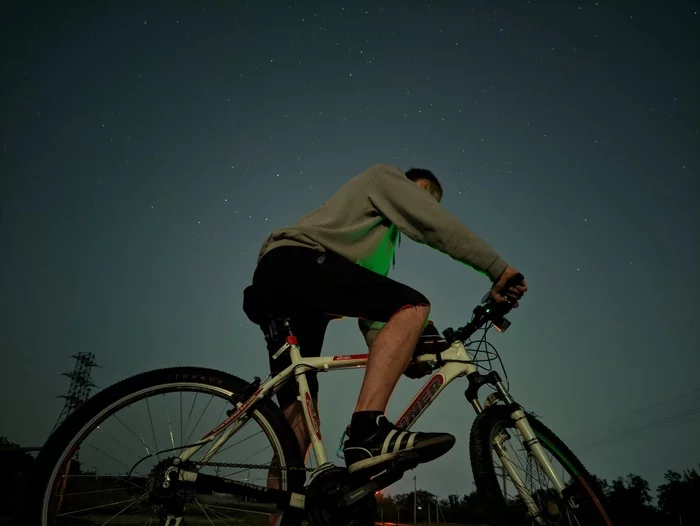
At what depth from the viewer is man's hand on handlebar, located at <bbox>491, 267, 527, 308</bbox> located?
232 centimetres

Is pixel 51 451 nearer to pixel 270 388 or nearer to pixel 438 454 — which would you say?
pixel 270 388

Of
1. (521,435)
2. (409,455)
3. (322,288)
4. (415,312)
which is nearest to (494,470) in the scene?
(521,435)

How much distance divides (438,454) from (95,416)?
5.63 ft

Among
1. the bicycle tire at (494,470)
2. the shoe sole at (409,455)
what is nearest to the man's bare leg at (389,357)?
the shoe sole at (409,455)

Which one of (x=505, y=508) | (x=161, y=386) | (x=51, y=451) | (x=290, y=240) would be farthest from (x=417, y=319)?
(x=51, y=451)

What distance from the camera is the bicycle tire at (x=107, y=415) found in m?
1.69

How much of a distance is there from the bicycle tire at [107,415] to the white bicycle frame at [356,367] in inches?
3.7

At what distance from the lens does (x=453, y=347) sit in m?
2.56

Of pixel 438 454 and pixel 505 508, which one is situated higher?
pixel 438 454

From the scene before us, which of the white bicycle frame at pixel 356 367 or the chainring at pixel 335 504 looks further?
the white bicycle frame at pixel 356 367

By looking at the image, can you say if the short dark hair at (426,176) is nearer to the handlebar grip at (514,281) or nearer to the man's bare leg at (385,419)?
the handlebar grip at (514,281)

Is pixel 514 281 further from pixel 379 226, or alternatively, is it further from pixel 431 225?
Result: pixel 379 226

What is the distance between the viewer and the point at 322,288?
2.23m

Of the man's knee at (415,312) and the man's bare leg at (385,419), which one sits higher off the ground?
the man's knee at (415,312)
